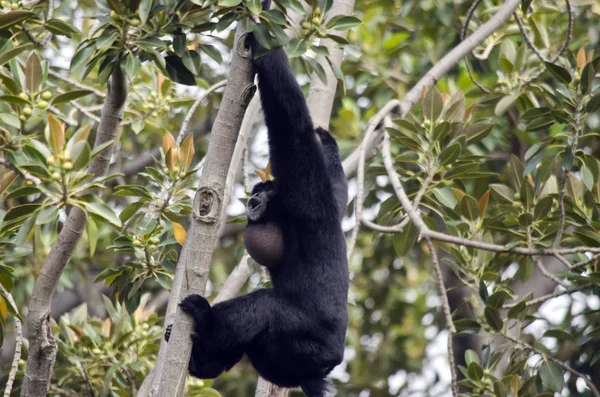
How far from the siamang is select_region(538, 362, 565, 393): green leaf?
1.62m

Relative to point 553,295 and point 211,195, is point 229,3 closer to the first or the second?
point 211,195

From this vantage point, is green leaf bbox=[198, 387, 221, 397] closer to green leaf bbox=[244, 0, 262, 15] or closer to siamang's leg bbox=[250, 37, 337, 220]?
siamang's leg bbox=[250, 37, 337, 220]

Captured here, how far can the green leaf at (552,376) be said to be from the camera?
509 cm

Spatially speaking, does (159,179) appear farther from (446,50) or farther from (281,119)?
(446,50)

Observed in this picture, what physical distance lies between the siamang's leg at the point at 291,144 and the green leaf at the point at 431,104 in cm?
107

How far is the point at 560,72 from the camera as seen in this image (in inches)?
189

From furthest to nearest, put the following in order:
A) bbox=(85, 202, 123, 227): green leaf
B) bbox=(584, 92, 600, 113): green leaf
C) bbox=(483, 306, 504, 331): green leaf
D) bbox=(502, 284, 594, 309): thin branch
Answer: bbox=(483, 306, 504, 331): green leaf, bbox=(502, 284, 594, 309): thin branch, bbox=(584, 92, 600, 113): green leaf, bbox=(85, 202, 123, 227): green leaf

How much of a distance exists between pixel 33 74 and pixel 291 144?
175 cm

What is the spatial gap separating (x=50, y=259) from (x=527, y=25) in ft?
17.2

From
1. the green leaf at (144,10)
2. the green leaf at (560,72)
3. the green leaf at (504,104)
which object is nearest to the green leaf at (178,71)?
the green leaf at (144,10)

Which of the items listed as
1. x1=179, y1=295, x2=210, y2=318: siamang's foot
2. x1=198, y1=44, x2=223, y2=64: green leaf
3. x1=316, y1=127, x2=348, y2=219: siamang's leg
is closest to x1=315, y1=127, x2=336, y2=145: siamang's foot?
x1=316, y1=127, x2=348, y2=219: siamang's leg

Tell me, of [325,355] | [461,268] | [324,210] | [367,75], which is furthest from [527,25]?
[325,355]

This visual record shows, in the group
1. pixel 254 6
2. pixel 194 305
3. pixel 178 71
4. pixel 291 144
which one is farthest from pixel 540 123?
pixel 194 305

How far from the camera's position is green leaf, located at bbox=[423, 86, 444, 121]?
17.2 feet
